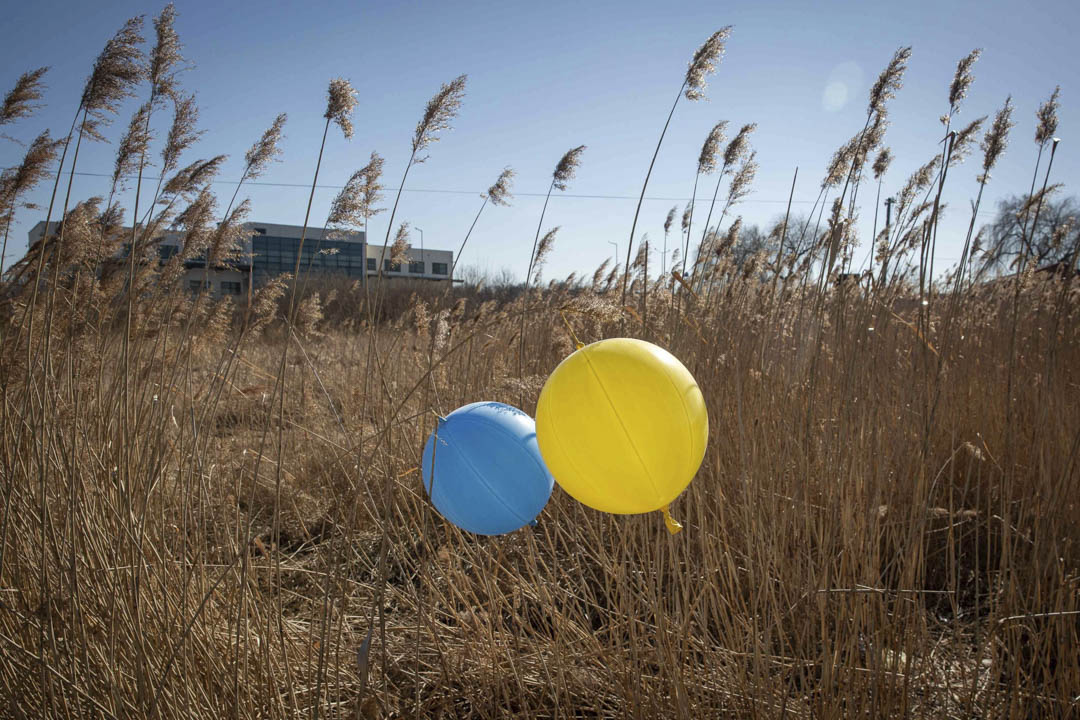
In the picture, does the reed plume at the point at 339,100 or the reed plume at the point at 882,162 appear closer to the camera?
the reed plume at the point at 339,100

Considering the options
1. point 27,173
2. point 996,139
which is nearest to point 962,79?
point 996,139

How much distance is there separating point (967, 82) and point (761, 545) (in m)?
1.86

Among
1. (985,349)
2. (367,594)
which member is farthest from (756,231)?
(367,594)

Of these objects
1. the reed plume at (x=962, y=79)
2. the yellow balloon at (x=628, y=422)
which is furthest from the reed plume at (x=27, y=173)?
the reed plume at (x=962, y=79)

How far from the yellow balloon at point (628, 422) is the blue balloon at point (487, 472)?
23 centimetres

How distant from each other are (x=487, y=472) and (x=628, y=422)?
0.42 meters

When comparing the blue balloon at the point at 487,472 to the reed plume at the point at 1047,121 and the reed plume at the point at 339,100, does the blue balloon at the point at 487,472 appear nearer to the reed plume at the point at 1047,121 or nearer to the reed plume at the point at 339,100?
the reed plume at the point at 339,100

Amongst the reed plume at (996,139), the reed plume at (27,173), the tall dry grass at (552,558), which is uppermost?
the reed plume at (996,139)

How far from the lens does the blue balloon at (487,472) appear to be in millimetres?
1301

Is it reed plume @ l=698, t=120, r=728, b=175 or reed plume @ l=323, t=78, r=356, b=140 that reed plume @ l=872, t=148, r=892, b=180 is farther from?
reed plume @ l=323, t=78, r=356, b=140

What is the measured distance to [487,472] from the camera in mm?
1301

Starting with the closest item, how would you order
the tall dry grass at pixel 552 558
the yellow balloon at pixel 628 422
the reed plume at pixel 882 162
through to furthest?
1. the yellow balloon at pixel 628 422
2. the tall dry grass at pixel 552 558
3. the reed plume at pixel 882 162

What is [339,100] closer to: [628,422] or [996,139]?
[628,422]

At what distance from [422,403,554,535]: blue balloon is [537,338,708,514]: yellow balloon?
0.75 feet
